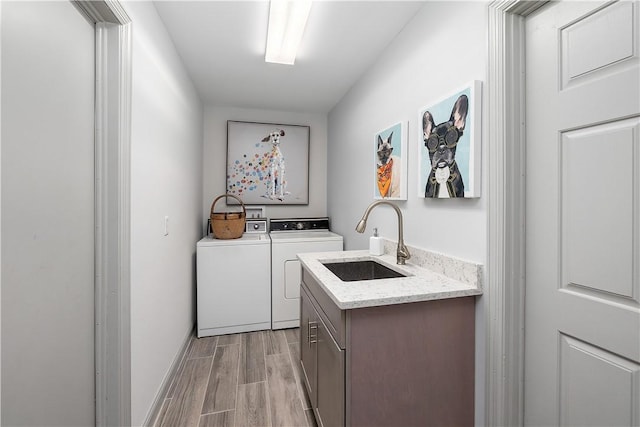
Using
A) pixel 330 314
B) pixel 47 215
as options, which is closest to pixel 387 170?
pixel 330 314

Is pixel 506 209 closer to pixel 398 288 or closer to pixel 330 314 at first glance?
pixel 398 288

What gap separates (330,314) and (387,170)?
1.08m

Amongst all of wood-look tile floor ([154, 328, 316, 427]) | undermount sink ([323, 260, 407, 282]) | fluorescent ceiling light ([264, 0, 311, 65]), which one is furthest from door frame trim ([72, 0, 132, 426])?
undermount sink ([323, 260, 407, 282])

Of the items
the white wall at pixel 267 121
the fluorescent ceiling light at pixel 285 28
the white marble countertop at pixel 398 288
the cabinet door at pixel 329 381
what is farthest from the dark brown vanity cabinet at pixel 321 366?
the white wall at pixel 267 121

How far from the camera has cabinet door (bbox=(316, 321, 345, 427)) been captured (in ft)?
3.50

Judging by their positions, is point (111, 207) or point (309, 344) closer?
point (111, 207)

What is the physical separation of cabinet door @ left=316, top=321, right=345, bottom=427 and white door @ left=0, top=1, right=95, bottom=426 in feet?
3.22

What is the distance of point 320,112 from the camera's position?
11.2 ft

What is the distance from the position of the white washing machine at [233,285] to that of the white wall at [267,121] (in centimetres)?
75

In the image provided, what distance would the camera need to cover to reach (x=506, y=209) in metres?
1.07

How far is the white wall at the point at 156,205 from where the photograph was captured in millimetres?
1307

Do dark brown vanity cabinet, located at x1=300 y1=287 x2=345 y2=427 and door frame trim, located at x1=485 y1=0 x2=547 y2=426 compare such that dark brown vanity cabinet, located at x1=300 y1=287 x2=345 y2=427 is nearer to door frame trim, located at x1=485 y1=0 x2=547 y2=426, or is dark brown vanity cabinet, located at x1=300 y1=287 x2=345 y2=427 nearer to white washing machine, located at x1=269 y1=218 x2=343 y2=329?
door frame trim, located at x1=485 y1=0 x2=547 y2=426

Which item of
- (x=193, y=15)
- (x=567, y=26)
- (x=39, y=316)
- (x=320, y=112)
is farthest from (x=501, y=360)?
(x=320, y=112)

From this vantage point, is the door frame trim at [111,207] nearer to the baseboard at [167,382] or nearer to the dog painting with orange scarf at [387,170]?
the baseboard at [167,382]
